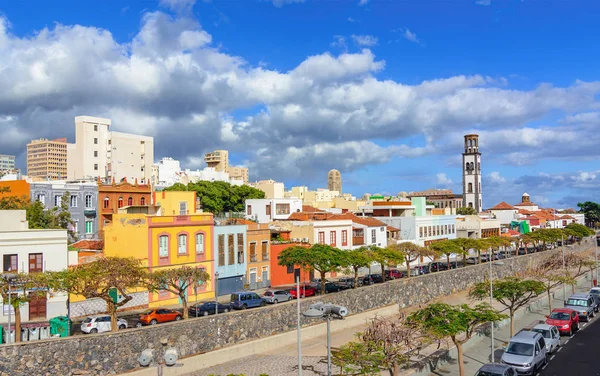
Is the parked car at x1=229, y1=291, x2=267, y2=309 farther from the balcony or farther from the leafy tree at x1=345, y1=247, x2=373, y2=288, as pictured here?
the balcony

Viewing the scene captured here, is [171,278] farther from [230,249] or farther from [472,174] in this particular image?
→ [472,174]

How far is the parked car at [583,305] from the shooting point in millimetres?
45969

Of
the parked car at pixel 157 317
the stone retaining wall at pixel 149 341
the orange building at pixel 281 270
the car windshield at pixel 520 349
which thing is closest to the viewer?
the stone retaining wall at pixel 149 341

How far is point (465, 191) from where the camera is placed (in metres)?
167

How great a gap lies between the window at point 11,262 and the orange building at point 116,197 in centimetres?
2338

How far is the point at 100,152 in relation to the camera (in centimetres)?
12800

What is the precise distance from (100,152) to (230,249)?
86.1m

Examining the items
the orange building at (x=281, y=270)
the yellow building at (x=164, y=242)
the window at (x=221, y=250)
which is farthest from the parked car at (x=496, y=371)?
the orange building at (x=281, y=270)

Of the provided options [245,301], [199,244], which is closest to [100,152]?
[199,244]

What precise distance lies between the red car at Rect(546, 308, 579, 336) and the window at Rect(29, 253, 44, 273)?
35.4 metres

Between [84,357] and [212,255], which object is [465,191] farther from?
[84,357]

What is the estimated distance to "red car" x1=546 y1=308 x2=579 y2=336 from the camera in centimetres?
4009

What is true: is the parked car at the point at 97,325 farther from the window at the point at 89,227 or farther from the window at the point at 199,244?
the window at the point at 89,227

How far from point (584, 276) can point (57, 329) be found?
2707 inches
